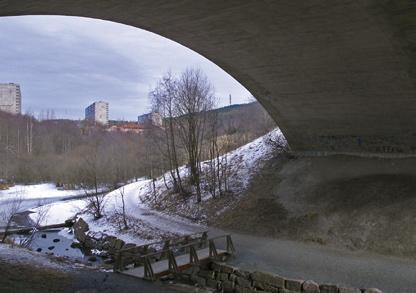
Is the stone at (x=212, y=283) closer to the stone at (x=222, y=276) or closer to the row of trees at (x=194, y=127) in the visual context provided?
the stone at (x=222, y=276)

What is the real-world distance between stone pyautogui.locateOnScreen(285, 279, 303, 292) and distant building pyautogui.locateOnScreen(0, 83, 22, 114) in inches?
3831

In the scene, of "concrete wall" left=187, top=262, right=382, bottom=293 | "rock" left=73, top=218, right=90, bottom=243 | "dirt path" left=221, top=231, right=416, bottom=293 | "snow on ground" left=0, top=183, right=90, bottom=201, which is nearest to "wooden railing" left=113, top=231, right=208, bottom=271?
Result: "concrete wall" left=187, top=262, right=382, bottom=293

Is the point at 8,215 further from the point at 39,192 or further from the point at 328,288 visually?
the point at 328,288

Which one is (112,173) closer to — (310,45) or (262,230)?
(262,230)

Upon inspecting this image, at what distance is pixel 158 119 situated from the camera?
3053 cm

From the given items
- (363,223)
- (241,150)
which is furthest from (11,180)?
(363,223)

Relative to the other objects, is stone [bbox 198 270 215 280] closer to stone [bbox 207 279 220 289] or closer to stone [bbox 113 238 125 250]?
stone [bbox 207 279 220 289]

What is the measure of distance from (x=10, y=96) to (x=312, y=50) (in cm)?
9873

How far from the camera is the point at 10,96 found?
3912 inches

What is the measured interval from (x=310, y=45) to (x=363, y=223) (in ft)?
21.4

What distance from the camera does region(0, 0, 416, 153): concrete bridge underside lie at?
436 inches

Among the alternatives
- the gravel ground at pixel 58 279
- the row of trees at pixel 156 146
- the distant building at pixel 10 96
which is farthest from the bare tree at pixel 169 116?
→ the distant building at pixel 10 96

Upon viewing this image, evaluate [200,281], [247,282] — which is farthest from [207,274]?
[247,282]

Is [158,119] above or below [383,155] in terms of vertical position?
above
